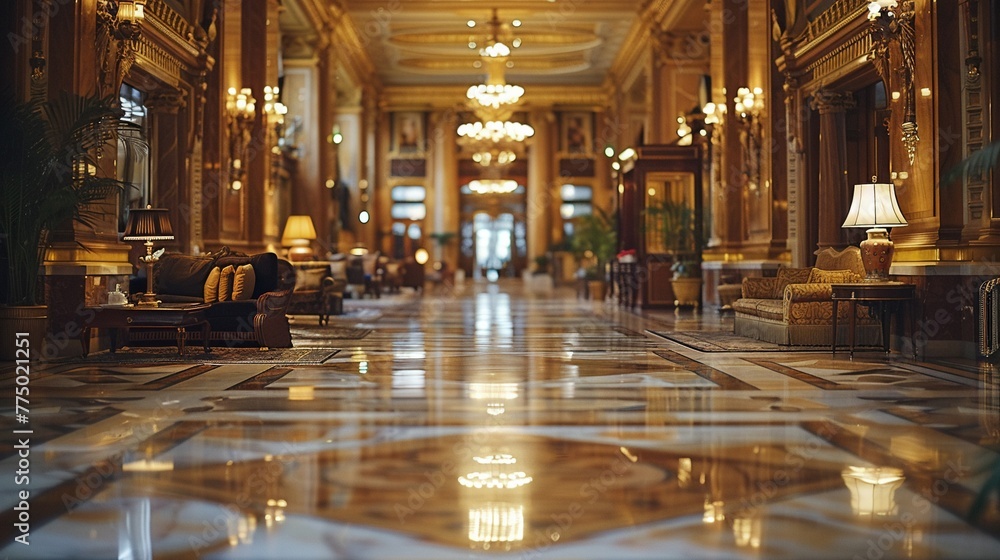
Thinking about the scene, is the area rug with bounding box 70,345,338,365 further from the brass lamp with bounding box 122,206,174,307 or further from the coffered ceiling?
the coffered ceiling

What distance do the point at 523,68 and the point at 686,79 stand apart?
787 centimetres

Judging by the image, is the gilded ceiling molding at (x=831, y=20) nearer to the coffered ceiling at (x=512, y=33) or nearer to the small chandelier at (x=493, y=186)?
the coffered ceiling at (x=512, y=33)

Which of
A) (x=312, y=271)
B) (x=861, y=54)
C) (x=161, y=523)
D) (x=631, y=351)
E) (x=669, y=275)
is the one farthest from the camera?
(x=669, y=275)

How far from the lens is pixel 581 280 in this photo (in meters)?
21.9

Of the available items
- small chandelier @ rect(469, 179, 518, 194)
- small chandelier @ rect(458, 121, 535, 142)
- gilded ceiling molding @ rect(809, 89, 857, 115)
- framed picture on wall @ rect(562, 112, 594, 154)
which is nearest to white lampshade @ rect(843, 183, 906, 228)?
gilded ceiling molding @ rect(809, 89, 857, 115)

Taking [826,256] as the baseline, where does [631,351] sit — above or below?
below

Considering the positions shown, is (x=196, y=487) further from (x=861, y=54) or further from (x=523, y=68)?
(x=523, y=68)

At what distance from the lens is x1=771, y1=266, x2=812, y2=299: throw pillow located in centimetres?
938

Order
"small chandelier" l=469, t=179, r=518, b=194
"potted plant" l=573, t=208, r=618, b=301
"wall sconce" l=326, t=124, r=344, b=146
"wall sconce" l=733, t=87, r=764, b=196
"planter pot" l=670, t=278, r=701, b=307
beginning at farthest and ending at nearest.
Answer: "small chandelier" l=469, t=179, r=518, b=194 → "wall sconce" l=326, t=124, r=344, b=146 → "potted plant" l=573, t=208, r=618, b=301 → "planter pot" l=670, t=278, r=701, b=307 → "wall sconce" l=733, t=87, r=764, b=196

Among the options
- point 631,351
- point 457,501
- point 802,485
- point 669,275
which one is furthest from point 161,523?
point 669,275

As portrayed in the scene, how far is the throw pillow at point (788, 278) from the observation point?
9.38m

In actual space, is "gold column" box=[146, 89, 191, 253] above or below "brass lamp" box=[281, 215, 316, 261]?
above

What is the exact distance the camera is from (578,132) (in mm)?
30578

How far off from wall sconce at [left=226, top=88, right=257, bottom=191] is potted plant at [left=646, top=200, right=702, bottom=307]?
19.7 feet
